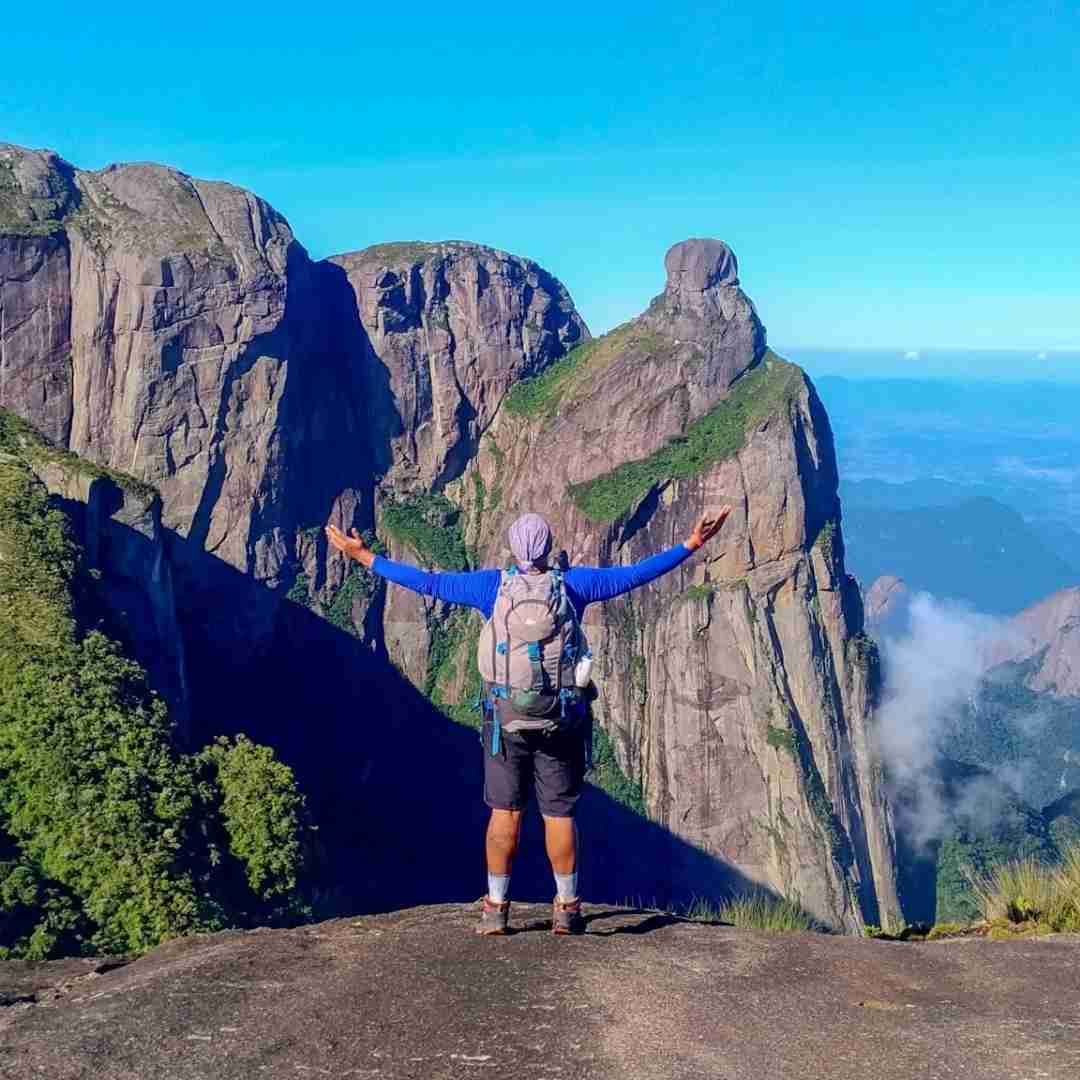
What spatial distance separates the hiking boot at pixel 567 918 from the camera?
21.4ft

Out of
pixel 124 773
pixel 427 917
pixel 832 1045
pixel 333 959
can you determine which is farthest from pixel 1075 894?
pixel 124 773

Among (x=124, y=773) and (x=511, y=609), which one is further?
(x=124, y=773)

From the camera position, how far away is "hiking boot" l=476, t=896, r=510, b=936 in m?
6.50

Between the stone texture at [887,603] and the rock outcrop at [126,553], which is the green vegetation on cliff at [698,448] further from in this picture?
the stone texture at [887,603]

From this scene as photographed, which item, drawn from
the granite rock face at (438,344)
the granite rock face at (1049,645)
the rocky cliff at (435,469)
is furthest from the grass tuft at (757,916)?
the granite rock face at (1049,645)

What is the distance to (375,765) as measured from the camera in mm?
46188

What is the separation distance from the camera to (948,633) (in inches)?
4754

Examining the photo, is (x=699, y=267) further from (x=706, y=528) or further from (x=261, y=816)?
(x=706, y=528)

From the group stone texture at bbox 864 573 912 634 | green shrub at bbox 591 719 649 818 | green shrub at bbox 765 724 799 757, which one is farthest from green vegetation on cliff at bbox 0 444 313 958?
stone texture at bbox 864 573 912 634

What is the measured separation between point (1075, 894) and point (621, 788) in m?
40.5

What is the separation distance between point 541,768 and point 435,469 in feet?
159

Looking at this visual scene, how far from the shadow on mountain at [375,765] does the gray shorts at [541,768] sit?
106 feet

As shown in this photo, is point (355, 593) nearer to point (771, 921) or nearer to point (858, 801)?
point (858, 801)

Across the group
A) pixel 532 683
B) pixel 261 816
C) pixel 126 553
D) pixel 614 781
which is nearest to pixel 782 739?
pixel 614 781
